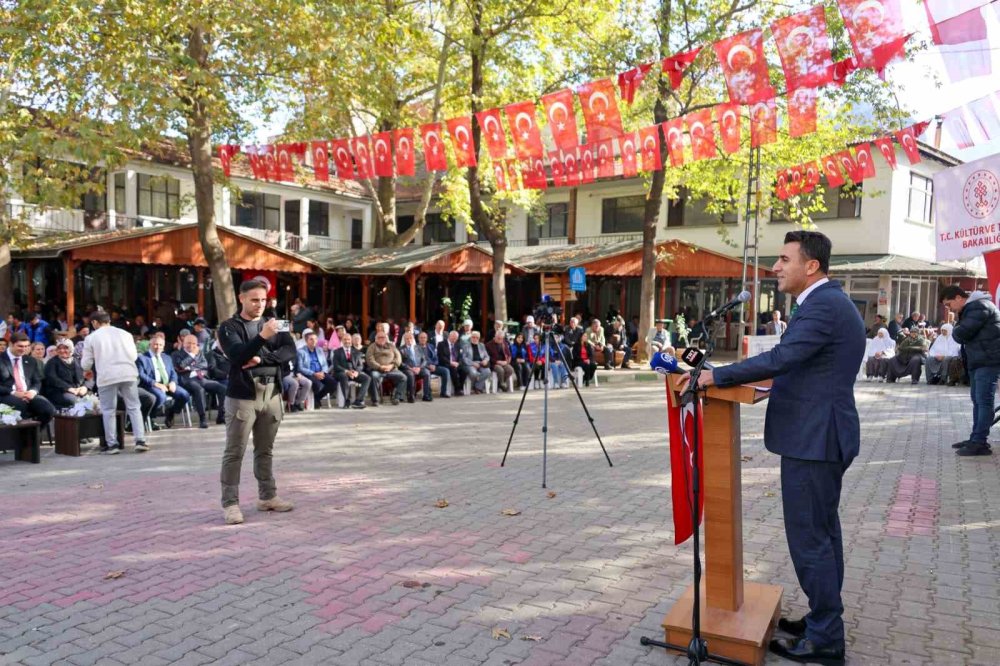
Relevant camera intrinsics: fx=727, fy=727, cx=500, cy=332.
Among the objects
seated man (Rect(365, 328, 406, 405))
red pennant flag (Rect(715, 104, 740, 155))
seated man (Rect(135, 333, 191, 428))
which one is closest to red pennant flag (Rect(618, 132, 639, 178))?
red pennant flag (Rect(715, 104, 740, 155))

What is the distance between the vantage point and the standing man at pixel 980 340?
7898 millimetres

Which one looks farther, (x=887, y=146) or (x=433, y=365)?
(x=433, y=365)

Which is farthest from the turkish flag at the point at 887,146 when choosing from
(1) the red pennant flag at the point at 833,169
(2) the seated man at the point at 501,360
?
(2) the seated man at the point at 501,360

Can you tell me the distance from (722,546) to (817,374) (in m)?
0.97

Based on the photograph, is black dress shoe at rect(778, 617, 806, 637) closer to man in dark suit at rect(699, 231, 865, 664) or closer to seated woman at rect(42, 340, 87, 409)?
man in dark suit at rect(699, 231, 865, 664)

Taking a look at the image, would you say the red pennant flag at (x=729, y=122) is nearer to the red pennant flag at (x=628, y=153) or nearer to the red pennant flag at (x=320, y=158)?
the red pennant flag at (x=628, y=153)

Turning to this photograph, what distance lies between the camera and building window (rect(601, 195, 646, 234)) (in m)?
30.6

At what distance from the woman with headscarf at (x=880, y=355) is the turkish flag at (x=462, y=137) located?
11.2m

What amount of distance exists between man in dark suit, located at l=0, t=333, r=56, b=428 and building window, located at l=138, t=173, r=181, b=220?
70.4 feet

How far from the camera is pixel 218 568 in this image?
474 centimetres

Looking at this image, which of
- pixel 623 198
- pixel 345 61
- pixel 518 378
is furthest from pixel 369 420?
pixel 623 198

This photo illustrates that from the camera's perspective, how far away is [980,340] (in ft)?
26.2

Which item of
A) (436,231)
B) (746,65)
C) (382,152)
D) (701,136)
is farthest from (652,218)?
(436,231)

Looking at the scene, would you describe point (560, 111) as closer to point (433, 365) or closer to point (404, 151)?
point (404, 151)
